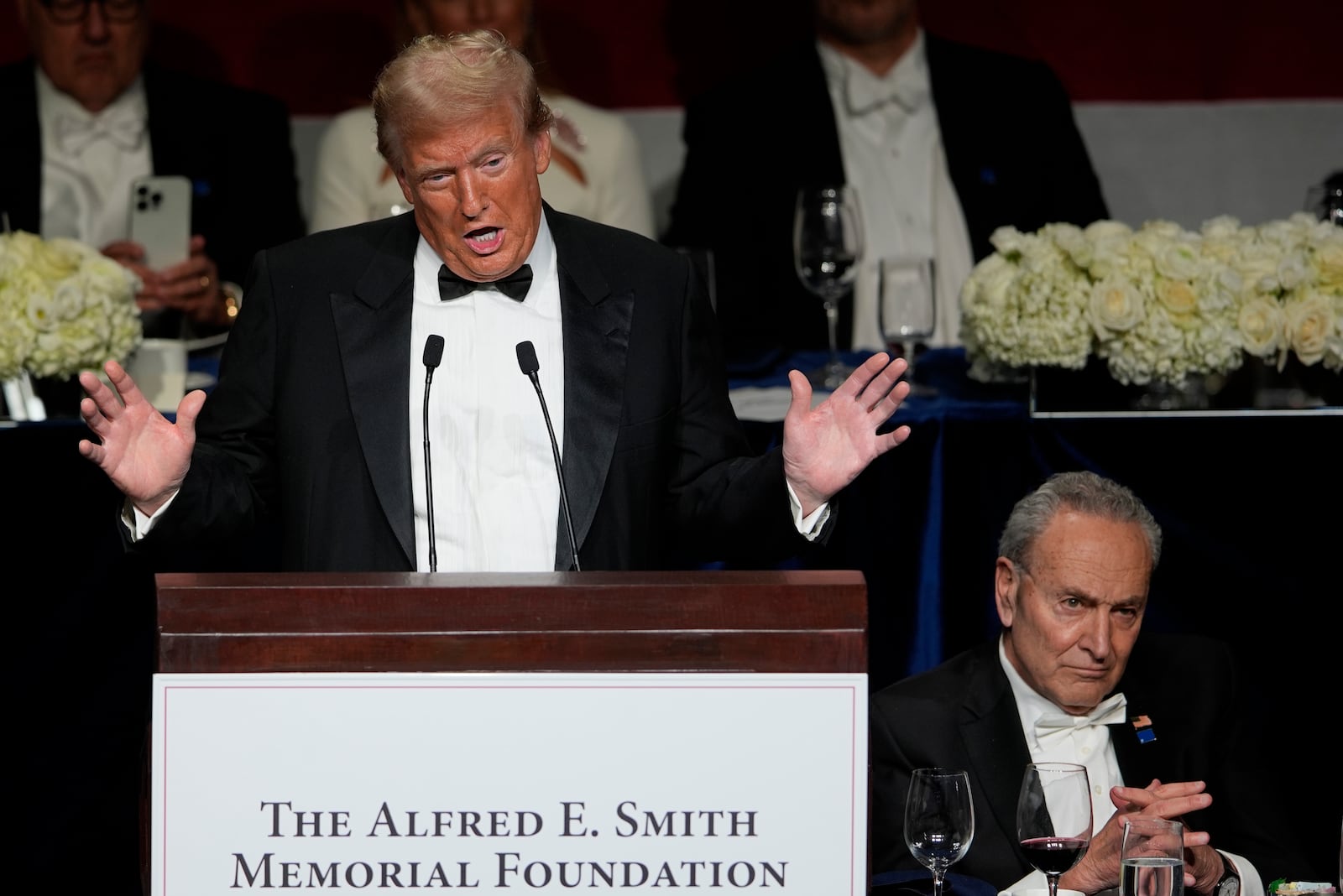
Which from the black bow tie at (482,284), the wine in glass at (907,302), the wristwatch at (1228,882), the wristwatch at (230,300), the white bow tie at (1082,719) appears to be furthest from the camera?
the wristwatch at (230,300)

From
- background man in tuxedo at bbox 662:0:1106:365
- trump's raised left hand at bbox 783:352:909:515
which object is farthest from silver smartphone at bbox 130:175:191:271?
trump's raised left hand at bbox 783:352:909:515

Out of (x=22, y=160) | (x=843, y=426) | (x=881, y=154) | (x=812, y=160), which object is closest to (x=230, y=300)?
(x=22, y=160)

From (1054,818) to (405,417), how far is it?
823 mm

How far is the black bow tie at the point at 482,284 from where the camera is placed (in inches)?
84.2

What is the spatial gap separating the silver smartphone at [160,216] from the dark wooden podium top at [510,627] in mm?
2194

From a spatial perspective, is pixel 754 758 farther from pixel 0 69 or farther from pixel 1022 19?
pixel 1022 19

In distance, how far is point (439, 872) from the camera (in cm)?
144

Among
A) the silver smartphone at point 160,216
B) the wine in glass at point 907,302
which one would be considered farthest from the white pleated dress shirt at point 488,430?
the silver smartphone at point 160,216

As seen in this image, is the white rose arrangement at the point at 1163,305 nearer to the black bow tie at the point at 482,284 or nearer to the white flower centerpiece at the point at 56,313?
the black bow tie at the point at 482,284

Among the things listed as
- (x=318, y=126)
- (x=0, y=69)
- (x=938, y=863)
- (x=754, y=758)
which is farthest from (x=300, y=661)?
(x=318, y=126)

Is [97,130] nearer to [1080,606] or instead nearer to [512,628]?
[1080,606]

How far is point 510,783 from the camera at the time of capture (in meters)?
1.44

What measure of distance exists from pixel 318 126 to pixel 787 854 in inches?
157

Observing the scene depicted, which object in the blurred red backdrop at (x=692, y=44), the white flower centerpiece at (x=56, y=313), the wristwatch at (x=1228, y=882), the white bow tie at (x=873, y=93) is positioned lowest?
the wristwatch at (x=1228, y=882)
